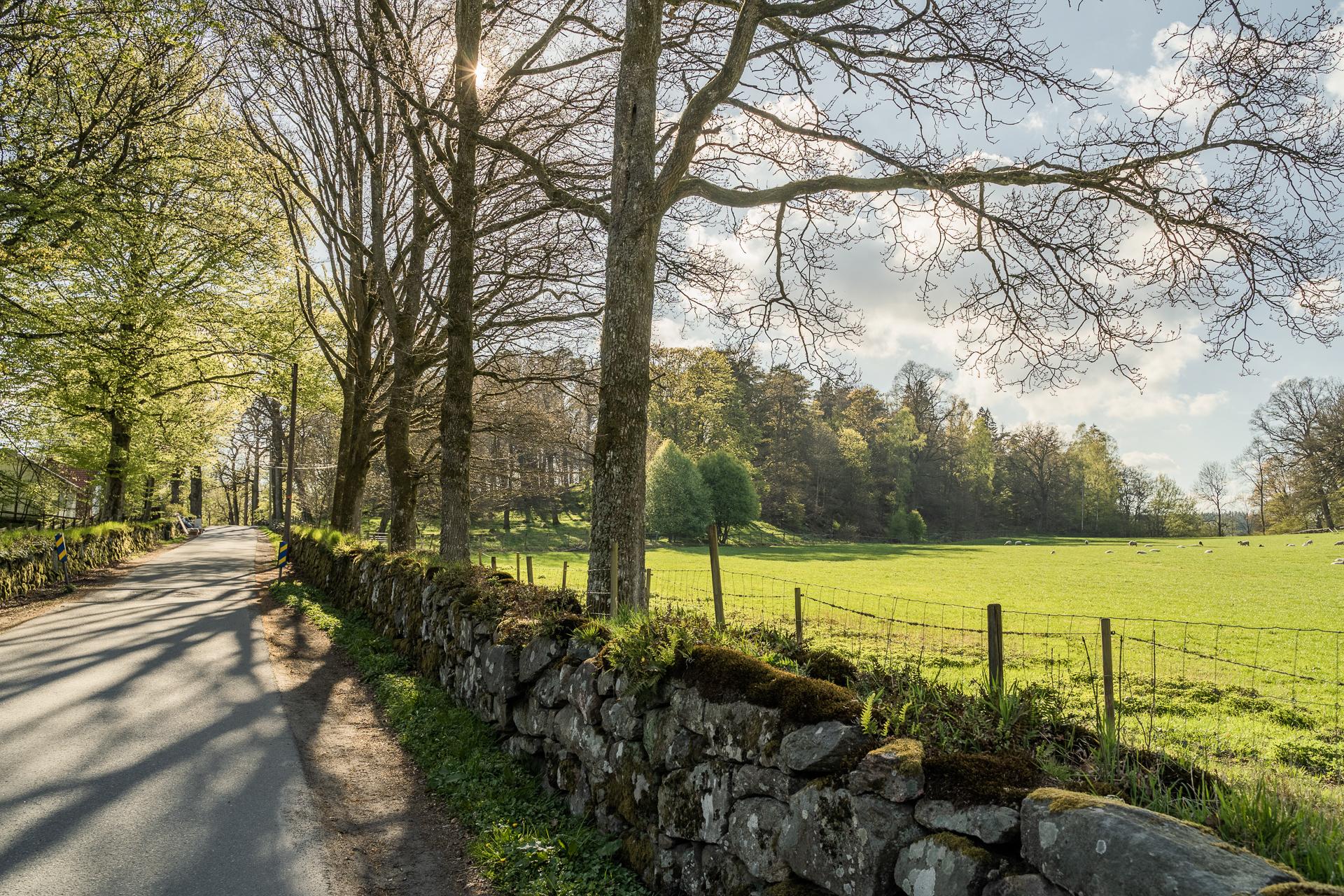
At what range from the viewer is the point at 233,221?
17422mm

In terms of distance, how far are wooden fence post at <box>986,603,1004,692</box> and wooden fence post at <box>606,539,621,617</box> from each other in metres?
3.73

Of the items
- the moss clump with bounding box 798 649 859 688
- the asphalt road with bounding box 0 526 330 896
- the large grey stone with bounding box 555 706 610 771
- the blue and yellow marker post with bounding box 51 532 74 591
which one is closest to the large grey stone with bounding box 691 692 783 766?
the moss clump with bounding box 798 649 859 688

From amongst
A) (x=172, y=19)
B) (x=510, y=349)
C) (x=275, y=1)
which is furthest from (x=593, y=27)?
(x=510, y=349)

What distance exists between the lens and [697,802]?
13.9ft

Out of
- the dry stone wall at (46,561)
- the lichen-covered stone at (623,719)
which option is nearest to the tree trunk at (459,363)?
the lichen-covered stone at (623,719)

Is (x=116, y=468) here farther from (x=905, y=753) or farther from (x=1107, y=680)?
(x=1107, y=680)

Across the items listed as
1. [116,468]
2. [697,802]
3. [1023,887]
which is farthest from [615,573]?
[116,468]

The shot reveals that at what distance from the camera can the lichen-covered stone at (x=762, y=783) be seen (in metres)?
3.64

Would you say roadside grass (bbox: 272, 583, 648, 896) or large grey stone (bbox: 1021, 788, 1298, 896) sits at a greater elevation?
large grey stone (bbox: 1021, 788, 1298, 896)

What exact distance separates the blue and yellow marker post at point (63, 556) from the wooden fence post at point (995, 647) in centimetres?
2079

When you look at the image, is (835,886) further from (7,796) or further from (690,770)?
(7,796)

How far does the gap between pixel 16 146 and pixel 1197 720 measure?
65.9 feet

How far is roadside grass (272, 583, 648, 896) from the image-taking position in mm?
4664

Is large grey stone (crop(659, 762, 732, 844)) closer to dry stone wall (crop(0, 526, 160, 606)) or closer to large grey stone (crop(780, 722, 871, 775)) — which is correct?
large grey stone (crop(780, 722, 871, 775))
